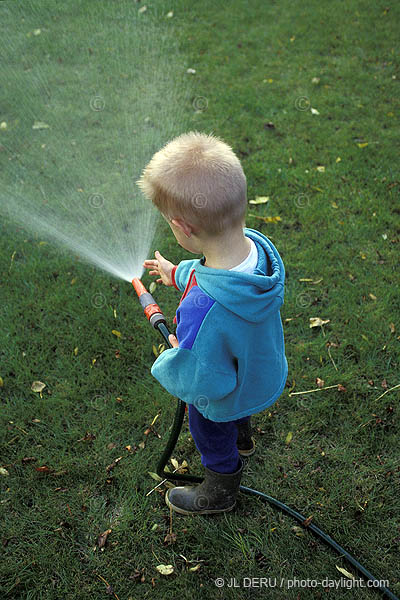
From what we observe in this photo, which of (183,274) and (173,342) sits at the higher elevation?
(183,274)

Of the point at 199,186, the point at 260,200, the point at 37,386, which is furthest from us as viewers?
the point at 260,200

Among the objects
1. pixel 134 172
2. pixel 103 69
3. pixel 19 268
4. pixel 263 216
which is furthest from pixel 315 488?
pixel 103 69

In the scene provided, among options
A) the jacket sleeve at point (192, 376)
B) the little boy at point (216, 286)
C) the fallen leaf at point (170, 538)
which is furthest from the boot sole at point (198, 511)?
the jacket sleeve at point (192, 376)

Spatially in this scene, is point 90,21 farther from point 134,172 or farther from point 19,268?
point 19,268

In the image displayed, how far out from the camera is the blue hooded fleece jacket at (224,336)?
5.66 feet

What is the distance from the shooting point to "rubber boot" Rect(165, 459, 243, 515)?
2338 millimetres

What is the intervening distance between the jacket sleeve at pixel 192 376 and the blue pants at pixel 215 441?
12.3 inches

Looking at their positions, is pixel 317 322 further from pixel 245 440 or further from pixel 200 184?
pixel 200 184

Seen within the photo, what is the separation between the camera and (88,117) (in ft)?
16.7

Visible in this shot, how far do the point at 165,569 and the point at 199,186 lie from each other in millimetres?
1815

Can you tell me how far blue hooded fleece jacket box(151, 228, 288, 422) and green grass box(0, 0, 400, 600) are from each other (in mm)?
881

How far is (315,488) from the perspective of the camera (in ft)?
8.32

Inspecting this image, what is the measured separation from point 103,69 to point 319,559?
18.7 feet

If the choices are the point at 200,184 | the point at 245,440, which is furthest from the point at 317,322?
the point at 200,184
